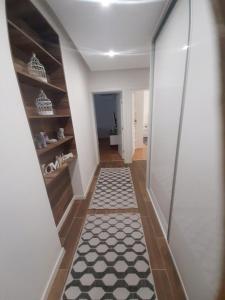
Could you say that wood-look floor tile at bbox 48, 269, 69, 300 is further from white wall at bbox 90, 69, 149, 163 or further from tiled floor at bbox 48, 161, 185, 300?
white wall at bbox 90, 69, 149, 163

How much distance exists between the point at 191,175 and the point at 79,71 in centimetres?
264

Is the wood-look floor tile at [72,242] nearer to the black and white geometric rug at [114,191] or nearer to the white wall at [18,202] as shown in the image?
the white wall at [18,202]

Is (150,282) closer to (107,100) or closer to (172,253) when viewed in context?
(172,253)

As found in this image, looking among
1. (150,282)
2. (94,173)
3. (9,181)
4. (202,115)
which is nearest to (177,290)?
(150,282)

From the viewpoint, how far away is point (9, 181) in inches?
36.2

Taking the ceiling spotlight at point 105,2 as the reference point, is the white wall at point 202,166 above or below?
below

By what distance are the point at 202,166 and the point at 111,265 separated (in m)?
1.33

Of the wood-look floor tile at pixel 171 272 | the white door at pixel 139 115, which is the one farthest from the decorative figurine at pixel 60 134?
the white door at pixel 139 115

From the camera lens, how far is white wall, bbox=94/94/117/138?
706 cm

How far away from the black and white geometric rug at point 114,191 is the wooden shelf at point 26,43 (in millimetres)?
2156

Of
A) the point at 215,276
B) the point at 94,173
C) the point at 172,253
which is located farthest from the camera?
the point at 94,173

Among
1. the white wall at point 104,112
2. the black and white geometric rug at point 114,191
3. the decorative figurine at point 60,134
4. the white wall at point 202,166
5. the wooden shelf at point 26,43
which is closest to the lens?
the white wall at point 202,166

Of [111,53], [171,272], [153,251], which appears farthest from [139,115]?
[171,272]

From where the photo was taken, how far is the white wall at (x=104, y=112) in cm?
706
